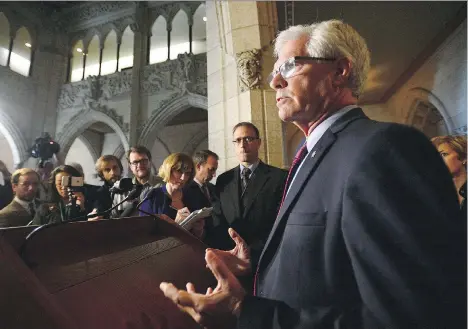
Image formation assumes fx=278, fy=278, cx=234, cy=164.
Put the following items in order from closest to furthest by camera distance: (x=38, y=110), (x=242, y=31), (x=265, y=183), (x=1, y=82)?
(x=265, y=183), (x=242, y=31), (x=1, y=82), (x=38, y=110)

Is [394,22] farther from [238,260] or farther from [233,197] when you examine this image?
[238,260]

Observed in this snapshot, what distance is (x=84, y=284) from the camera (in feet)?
2.34

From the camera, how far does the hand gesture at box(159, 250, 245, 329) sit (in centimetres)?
73

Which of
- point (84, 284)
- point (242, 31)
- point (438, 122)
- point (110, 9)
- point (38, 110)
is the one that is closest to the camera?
point (84, 284)

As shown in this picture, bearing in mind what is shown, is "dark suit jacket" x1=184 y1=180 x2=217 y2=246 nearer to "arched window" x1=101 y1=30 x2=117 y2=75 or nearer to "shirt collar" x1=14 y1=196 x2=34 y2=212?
"shirt collar" x1=14 y1=196 x2=34 y2=212

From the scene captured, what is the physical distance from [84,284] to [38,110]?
14.4 metres

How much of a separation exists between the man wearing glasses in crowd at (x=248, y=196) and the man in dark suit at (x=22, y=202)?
1.98 metres

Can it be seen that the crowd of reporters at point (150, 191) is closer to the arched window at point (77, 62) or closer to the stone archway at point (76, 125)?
the stone archway at point (76, 125)

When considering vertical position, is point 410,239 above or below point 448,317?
above

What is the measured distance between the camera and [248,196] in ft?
7.61

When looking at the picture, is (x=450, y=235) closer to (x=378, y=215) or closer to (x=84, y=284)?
(x=378, y=215)

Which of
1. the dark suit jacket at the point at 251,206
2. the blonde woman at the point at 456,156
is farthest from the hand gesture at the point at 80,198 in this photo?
the blonde woman at the point at 456,156

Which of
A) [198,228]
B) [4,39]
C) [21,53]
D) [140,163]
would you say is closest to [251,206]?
[198,228]

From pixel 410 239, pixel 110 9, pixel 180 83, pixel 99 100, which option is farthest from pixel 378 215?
pixel 110 9
